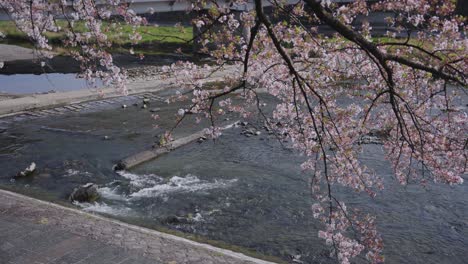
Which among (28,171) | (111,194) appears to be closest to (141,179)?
(111,194)

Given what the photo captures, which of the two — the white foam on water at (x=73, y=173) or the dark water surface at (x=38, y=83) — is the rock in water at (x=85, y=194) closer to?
the white foam on water at (x=73, y=173)

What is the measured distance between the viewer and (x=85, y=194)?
9.89 m

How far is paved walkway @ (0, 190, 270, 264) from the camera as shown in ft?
21.1

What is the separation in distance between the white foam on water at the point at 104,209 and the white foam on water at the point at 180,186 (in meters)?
0.75

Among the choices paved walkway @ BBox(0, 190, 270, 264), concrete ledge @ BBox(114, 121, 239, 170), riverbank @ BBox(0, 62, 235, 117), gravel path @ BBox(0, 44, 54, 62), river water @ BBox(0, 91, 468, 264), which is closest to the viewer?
paved walkway @ BBox(0, 190, 270, 264)

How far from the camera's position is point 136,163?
12.3m

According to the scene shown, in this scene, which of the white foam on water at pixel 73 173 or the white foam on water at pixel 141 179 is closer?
the white foam on water at pixel 141 179

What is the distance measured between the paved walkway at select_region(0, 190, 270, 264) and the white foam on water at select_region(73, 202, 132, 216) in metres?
1.23

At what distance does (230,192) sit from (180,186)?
1.23 meters

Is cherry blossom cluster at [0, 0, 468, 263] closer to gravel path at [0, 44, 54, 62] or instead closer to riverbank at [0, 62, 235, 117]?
riverbank at [0, 62, 235, 117]

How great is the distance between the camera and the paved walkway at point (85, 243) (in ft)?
21.1

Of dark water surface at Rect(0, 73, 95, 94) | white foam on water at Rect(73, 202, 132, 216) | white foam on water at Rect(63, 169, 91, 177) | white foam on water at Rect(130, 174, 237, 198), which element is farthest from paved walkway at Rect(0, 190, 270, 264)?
dark water surface at Rect(0, 73, 95, 94)

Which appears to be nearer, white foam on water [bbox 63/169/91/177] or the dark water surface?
white foam on water [bbox 63/169/91/177]

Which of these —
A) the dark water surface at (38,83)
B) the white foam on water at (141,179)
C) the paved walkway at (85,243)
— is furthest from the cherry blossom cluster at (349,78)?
the dark water surface at (38,83)
